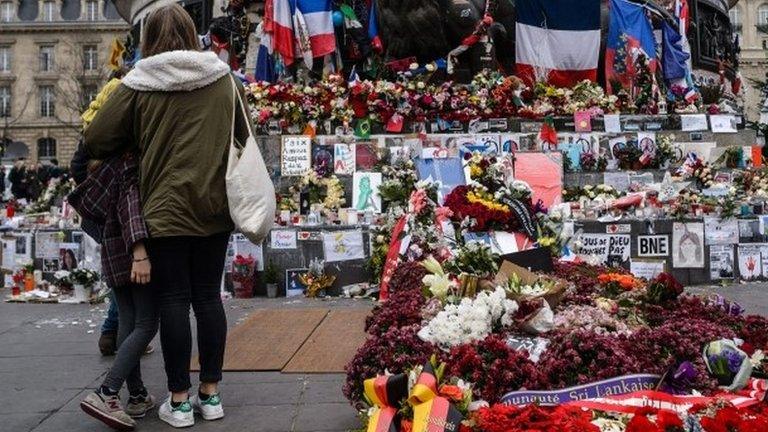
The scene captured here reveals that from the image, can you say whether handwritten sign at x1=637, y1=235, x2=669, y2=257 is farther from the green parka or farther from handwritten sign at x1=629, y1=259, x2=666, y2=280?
the green parka

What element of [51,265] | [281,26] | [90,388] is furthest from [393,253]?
[281,26]

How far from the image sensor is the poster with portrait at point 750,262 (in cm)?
1022

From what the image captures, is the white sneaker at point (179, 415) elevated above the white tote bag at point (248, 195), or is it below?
below

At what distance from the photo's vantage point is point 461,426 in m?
2.95

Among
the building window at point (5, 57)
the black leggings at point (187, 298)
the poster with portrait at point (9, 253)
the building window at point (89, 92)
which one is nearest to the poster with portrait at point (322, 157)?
the poster with portrait at point (9, 253)

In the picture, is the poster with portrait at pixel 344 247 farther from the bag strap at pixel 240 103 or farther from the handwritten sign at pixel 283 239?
the bag strap at pixel 240 103

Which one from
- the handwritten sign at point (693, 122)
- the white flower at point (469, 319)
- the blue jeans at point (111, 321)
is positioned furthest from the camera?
the handwritten sign at point (693, 122)

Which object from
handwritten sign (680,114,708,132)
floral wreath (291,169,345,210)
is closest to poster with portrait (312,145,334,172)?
floral wreath (291,169,345,210)

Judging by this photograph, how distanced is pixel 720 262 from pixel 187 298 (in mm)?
7989

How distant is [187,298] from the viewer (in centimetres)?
397

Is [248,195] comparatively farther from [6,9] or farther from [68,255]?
[6,9]

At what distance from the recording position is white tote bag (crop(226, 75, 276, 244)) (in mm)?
3865

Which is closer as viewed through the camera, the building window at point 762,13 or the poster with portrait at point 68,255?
the poster with portrait at point 68,255

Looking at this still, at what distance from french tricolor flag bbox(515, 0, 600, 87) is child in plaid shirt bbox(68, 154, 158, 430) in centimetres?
1249
